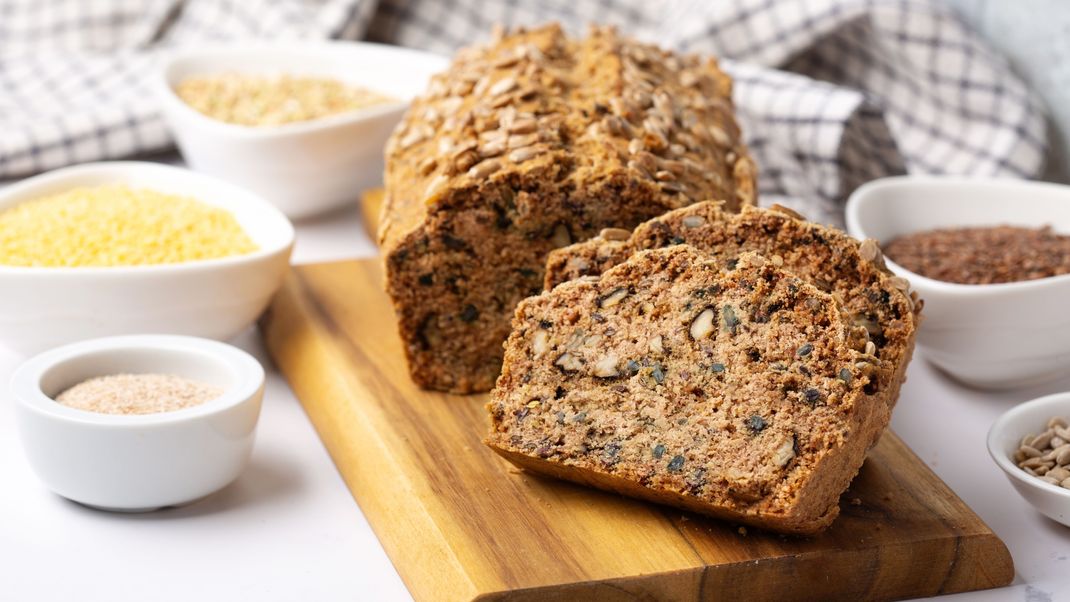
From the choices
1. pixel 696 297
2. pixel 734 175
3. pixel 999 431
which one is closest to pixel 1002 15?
pixel 734 175

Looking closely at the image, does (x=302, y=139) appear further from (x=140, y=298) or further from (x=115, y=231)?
(x=140, y=298)

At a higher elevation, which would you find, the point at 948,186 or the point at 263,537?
the point at 948,186

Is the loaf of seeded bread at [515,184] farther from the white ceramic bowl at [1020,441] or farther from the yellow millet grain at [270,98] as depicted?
the yellow millet grain at [270,98]

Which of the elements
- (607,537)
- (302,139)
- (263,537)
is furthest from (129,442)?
(302,139)

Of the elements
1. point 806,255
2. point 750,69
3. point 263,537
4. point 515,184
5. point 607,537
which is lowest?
point 263,537

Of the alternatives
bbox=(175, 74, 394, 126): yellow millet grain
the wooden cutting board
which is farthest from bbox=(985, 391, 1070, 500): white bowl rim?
bbox=(175, 74, 394, 126): yellow millet grain

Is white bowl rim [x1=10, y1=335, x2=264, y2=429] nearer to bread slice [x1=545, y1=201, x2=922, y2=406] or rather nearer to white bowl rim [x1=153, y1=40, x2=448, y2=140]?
bread slice [x1=545, y1=201, x2=922, y2=406]

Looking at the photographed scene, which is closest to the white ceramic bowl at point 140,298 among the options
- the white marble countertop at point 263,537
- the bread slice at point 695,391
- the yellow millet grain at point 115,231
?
the yellow millet grain at point 115,231
